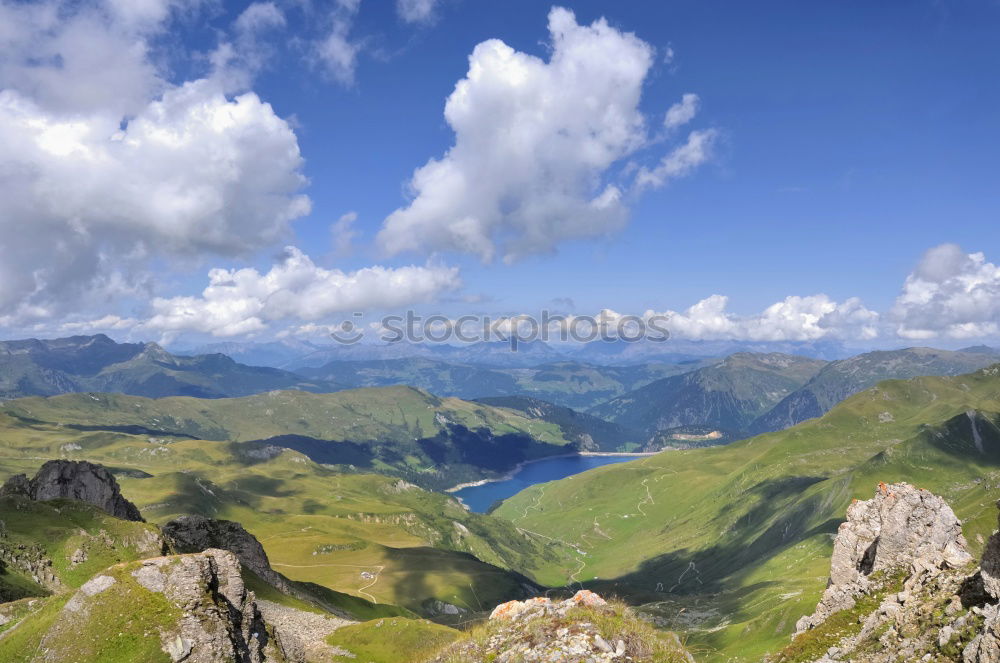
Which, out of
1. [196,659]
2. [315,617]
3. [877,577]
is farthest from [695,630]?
[196,659]

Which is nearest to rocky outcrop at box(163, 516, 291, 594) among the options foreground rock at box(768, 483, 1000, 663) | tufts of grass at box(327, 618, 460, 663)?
tufts of grass at box(327, 618, 460, 663)

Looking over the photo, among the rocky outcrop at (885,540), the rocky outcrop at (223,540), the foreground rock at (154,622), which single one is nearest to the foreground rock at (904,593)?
the rocky outcrop at (885,540)

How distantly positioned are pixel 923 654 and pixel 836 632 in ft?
34.6

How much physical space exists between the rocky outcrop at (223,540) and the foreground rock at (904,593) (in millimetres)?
80188

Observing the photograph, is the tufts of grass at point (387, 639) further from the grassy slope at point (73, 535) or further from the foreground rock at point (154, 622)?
the grassy slope at point (73, 535)

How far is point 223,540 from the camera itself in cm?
9200

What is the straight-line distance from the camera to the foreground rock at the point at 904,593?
22.6 m

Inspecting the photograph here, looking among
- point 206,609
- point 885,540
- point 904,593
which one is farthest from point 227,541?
point 904,593

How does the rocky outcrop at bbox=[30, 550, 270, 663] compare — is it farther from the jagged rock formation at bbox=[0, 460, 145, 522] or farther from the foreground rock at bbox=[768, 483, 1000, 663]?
the jagged rock formation at bbox=[0, 460, 145, 522]

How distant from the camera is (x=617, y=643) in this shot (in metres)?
20.8

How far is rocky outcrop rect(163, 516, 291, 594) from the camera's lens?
9022 centimetres

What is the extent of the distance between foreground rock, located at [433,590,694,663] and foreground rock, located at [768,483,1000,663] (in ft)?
35.6

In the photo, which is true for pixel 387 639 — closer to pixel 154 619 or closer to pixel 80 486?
pixel 154 619

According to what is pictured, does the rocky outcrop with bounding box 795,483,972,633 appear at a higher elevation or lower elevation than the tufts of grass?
higher
